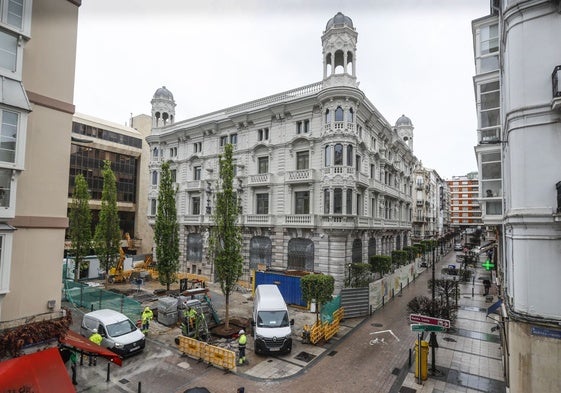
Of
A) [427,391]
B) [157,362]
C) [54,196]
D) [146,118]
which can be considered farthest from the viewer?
[146,118]

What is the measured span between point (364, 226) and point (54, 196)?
24.1m

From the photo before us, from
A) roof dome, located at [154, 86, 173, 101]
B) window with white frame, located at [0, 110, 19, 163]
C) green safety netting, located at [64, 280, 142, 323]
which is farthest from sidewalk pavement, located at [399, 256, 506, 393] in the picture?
roof dome, located at [154, 86, 173, 101]

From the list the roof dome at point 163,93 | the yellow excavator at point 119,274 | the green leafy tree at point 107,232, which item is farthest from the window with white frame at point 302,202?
the roof dome at point 163,93

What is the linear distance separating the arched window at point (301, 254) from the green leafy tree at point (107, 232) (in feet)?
54.7

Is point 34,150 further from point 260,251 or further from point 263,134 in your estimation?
point 263,134

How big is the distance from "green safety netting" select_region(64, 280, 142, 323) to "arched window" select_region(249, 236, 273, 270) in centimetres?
1262

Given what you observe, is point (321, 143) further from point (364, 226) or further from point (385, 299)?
point (385, 299)

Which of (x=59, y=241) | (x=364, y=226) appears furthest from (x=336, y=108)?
(x=59, y=241)

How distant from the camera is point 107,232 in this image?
29.1 m

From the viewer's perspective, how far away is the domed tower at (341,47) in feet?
87.7

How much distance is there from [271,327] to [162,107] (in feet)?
116

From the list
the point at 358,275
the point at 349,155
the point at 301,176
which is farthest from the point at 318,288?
the point at 349,155

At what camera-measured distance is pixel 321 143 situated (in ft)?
90.9

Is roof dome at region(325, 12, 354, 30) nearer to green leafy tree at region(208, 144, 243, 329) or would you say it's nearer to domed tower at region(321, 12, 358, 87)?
domed tower at region(321, 12, 358, 87)
